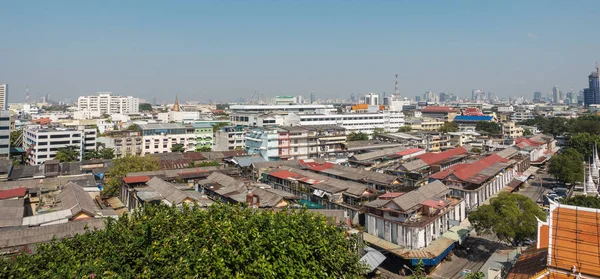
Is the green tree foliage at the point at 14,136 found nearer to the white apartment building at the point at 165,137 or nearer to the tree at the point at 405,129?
the white apartment building at the point at 165,137

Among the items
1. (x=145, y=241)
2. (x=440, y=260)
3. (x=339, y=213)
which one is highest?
(x=145, y=241)

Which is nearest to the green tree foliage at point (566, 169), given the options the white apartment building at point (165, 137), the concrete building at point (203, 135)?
the concrete building at point (203, 135)

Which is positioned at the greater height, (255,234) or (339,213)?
(255,234)

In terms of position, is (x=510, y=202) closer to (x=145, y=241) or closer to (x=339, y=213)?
(x=339, y=213)

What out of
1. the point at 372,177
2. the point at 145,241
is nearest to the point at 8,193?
the point at 145,241

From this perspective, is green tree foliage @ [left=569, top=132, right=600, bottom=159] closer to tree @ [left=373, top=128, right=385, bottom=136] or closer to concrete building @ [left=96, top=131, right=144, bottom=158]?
tree @ [left=373, top=128, right=385, bottom=136]
